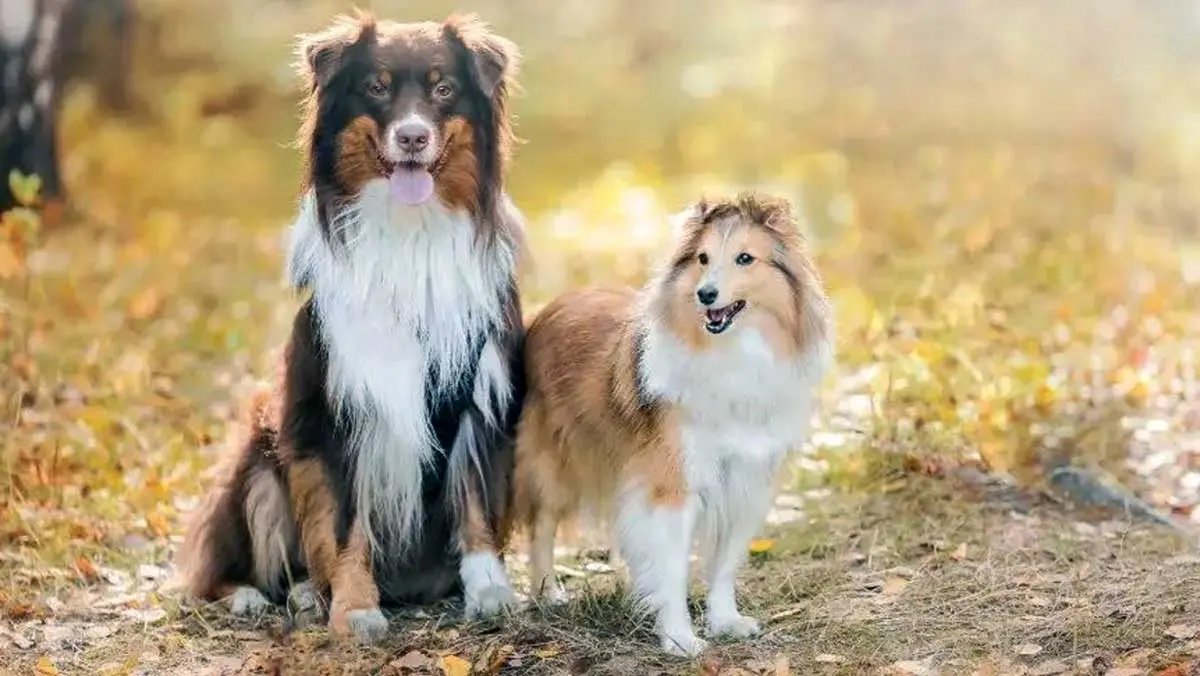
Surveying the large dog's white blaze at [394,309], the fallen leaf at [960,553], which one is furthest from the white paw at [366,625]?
the fallen leaf at [960,553]

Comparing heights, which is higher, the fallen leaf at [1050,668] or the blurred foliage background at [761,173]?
the blurred foliage background at [761,173]

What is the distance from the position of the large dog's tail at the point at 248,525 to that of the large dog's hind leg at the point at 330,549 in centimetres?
13

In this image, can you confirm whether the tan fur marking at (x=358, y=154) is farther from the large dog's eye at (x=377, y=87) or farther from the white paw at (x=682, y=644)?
the white paw at (x=682, y=644)

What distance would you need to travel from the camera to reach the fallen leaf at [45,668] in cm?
373

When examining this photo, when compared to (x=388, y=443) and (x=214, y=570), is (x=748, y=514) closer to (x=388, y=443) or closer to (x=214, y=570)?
(x=388, y=443)

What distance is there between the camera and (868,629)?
3861mm

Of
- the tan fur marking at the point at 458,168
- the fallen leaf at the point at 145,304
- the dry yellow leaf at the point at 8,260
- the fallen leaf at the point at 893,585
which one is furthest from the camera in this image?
the fallen leaf at the point at 145,304

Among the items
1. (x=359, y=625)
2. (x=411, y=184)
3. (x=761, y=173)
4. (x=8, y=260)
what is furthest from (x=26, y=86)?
(x=359, y=625)

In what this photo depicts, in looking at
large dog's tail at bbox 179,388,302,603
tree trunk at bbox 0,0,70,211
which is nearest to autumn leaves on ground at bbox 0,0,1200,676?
large dog's tail at bbox 179,388,302,603

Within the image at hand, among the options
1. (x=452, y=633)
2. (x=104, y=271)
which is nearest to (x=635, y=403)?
(x=452, y=633)

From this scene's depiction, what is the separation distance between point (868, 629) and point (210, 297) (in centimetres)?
419

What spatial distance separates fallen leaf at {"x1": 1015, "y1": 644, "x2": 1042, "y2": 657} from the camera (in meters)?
3.65

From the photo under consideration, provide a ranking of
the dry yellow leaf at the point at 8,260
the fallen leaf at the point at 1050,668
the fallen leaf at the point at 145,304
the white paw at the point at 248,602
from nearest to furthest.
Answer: the fallen leaf at the point at 1050,668 → the white paw at the point at 248,602 → the dry yellow leaf at the point at 8,260 → the fallen leaf at the point at 145,304

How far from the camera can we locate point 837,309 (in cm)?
597
